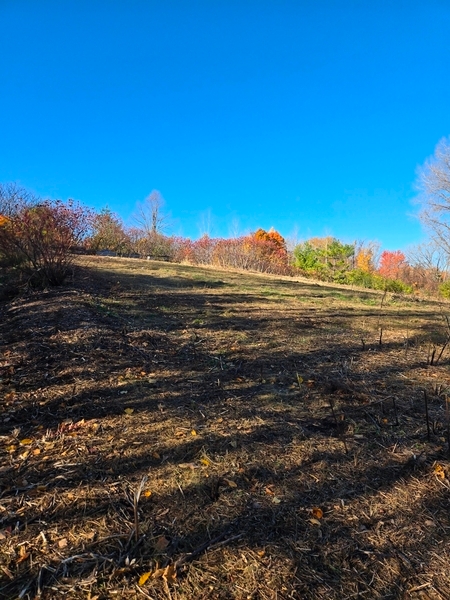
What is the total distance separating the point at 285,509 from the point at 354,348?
2841 millimetres

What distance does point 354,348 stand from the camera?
13.7 ft

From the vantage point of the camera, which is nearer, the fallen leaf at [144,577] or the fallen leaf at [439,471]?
the fallen leaf at [144,577]

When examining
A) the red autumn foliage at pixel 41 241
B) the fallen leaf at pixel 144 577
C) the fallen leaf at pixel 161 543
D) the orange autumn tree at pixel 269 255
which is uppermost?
the orange autumn tree at pixel 269 255

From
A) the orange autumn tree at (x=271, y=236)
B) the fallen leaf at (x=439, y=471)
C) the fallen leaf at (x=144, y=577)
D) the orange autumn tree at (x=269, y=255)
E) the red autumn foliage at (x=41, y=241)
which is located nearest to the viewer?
the fallen leaf at (x=144, y=577)

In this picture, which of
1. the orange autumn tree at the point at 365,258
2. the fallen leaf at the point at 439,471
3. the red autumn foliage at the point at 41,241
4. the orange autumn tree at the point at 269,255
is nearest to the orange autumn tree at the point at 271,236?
the orange autumn tree at the point at 269,255

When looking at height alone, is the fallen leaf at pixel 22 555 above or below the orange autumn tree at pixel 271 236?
below

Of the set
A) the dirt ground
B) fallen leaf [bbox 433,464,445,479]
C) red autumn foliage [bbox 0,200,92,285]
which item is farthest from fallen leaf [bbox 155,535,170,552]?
red autumn foliage [bbox 0,200,92,285]

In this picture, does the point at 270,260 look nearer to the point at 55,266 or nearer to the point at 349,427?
the point at 55,266

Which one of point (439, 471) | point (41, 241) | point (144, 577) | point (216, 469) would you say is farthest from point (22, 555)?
point (41, 241)

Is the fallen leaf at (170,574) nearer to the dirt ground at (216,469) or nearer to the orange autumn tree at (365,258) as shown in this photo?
the dirt ground at (216,469)

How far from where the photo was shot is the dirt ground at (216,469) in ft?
4.34

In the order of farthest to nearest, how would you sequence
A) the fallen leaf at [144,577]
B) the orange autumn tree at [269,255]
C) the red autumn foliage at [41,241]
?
the orange autumn tree at [269,255]
the red autumn foliage at [41,241]
the fallen leaf at [144,577]

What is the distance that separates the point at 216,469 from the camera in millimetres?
1881

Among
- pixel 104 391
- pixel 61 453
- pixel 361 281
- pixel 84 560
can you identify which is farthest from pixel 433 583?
pixel 361 281
